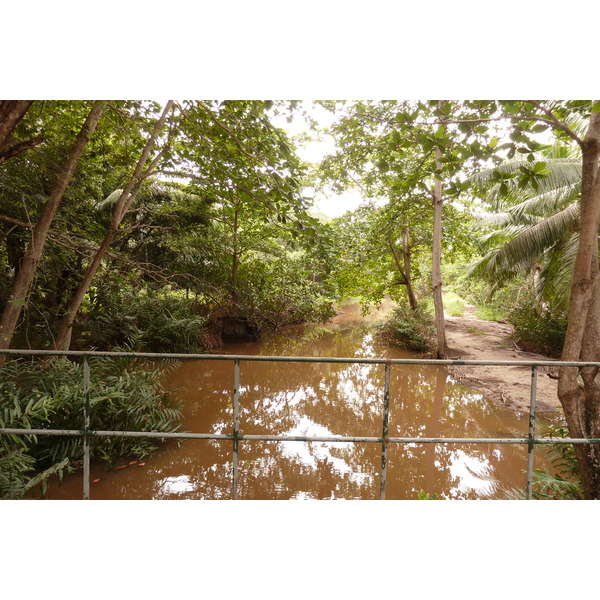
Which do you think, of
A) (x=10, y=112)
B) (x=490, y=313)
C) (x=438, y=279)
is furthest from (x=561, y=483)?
(x=490, y=313)

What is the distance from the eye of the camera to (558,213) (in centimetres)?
961

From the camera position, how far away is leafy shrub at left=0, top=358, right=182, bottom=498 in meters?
3.31

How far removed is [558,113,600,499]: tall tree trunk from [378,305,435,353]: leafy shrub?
7.23 m

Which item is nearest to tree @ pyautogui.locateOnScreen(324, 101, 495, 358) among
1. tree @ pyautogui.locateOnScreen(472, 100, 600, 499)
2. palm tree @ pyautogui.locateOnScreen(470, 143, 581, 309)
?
tree @ pyautogui.locateOnScreen(472, 100, 600, 499)

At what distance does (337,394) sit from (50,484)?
4689mm

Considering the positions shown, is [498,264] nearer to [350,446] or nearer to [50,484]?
[350,446]

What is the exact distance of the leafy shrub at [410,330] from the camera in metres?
10.2

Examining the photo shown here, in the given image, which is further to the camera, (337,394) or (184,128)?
(337,394)

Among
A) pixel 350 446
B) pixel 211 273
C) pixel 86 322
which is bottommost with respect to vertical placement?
pixel 350 446

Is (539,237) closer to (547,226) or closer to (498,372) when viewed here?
(547,226)

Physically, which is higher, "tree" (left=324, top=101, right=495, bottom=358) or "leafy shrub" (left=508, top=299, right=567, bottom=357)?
"tree" (left=324, top=101, right=495, bottom=358)

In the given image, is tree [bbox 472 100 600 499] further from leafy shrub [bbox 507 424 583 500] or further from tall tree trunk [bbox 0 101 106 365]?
tall tree trunk [bbox 0 101 106 365]

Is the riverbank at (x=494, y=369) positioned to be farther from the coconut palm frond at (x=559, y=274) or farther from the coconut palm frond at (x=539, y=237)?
the coconut palm frond at (x=539, y=237)

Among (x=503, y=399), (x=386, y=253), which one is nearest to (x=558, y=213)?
(x=386, y=253)
